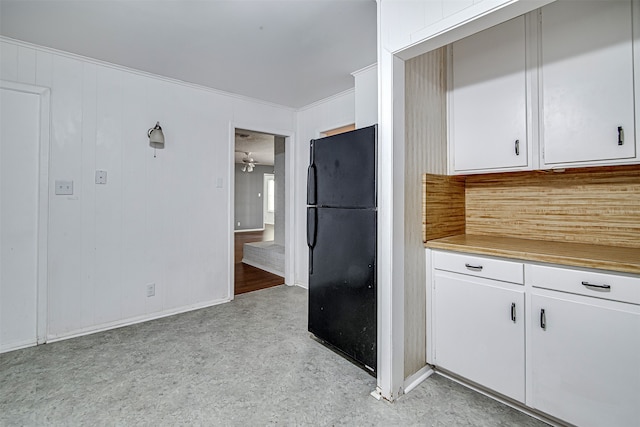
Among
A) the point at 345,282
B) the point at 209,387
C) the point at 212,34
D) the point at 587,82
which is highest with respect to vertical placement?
the point at 212,34

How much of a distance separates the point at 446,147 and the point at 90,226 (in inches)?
120

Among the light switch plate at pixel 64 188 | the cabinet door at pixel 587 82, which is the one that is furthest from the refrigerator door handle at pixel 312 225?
the light switch plate at pixel 64 188

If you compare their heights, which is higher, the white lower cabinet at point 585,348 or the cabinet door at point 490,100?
the cabinet door at point 490,100

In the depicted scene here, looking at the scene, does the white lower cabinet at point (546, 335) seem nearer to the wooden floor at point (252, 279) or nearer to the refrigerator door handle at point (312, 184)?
the refrigerator door handle at point (312, 184)

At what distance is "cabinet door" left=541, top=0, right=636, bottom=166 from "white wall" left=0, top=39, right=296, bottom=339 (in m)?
2.92

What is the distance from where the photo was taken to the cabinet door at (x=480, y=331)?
1.56m

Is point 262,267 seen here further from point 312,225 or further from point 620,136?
point 620,136

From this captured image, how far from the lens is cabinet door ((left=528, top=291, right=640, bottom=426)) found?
1.25 m

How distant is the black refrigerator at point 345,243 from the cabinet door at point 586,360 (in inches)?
34.2

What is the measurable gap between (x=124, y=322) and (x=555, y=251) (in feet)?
11.2

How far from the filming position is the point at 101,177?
103 inches

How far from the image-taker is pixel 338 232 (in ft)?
7.05

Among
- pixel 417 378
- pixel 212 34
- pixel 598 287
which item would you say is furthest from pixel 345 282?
pixel 212 34

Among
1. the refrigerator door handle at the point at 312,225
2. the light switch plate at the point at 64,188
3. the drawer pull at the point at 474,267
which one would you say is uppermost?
the light switch plate at the point at 64,188
